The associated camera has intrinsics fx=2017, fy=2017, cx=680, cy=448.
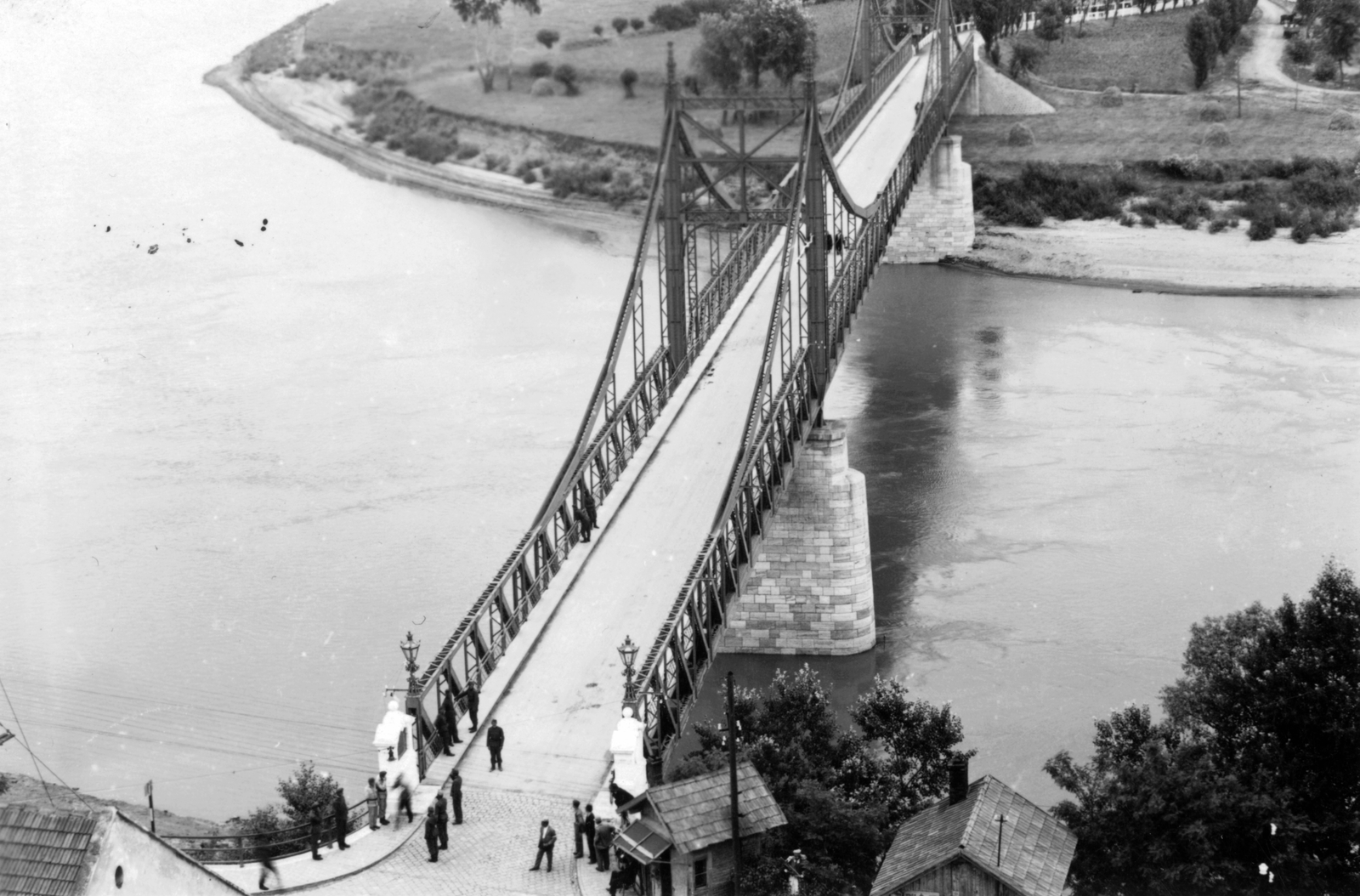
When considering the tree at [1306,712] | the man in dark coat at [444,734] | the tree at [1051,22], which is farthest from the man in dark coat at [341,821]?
the tree at [1051,22]

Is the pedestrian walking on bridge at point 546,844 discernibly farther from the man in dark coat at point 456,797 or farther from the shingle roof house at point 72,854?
the shingle roof house at point 72,854

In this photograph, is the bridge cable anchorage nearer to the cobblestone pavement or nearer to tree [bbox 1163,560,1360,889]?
the cobblestone pavement

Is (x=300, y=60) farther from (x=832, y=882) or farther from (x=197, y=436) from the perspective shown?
(x=832, y=882)

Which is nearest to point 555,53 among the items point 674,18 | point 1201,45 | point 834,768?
point 674,18

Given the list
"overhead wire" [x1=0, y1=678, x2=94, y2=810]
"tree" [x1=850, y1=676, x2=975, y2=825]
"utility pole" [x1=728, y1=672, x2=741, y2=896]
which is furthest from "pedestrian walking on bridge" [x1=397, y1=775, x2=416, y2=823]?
"overhead wire" [x1=0, y1=678, x2=94, y2=810]

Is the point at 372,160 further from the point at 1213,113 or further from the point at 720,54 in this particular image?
the point at 1213,113

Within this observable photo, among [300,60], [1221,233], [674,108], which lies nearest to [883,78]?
[1221,233]
